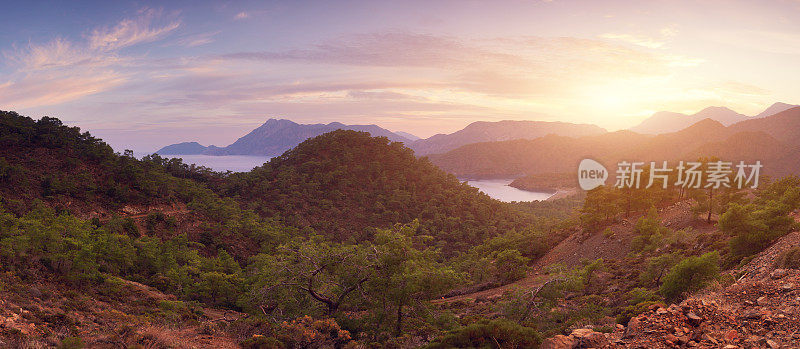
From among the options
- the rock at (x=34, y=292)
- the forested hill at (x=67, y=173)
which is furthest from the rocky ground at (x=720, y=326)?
the forested hill at (x=67, y=173)

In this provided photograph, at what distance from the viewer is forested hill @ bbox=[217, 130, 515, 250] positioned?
49812 mm

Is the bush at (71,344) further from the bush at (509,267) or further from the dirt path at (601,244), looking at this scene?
the bush at (509,267)

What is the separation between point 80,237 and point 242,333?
14.1 meters

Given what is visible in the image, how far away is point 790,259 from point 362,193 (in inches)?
1979

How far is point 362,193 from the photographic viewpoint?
57.9m

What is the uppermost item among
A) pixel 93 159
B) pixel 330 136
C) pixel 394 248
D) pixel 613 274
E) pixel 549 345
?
pixel 330 136

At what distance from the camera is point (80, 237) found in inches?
759

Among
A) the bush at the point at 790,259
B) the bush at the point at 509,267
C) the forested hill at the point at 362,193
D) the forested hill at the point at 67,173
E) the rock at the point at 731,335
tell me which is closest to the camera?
the rock at the point at 731,335

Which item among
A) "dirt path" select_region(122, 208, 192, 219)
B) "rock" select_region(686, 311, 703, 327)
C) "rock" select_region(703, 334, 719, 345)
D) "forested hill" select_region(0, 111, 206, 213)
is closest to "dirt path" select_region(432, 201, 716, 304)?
"rock" select_region(686, 311, 703, 327)

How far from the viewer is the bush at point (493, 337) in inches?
321

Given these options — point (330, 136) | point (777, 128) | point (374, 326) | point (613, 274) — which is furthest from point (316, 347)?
point (777, 128)

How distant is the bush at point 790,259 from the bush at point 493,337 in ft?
28.2

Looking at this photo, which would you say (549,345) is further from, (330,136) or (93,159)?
(330,136)

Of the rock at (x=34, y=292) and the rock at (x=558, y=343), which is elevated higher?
the rock at (x=558, y=343)
